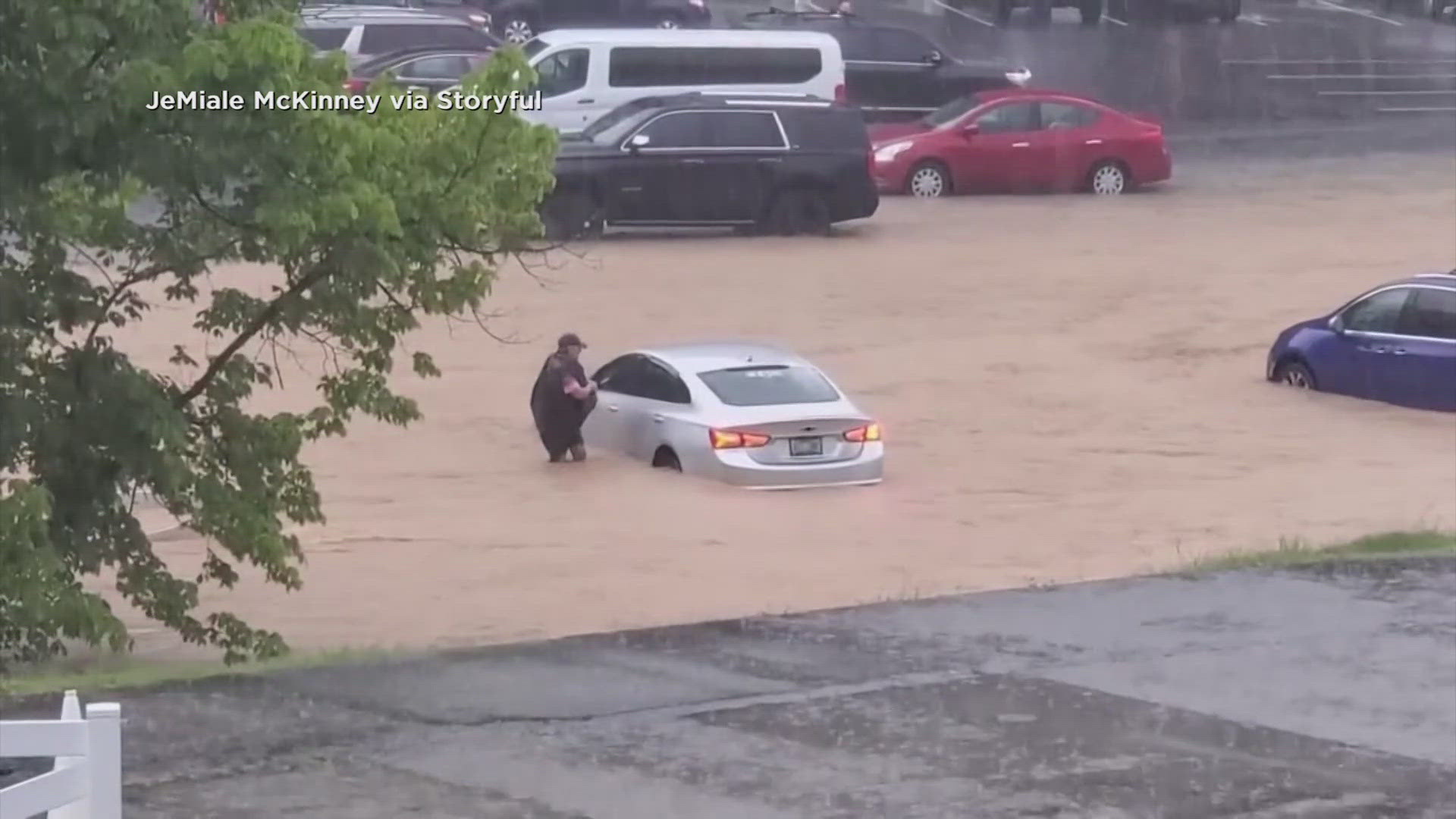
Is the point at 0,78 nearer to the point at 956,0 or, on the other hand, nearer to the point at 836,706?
the point at 836,706

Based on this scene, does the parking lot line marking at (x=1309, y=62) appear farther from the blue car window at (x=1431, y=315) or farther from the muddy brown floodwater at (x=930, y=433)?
the blue car window at (x=1431, y=315)

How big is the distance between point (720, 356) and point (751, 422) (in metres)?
1.07

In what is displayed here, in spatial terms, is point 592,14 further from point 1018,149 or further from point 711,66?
point 1018,149

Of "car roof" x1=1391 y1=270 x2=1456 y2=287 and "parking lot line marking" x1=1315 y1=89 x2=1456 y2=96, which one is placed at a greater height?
"parking lot line marking" x1=1315 y1=89 x2=1456 y2=96

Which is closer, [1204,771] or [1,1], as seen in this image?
[1204,771]

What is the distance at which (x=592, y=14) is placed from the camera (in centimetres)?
4353

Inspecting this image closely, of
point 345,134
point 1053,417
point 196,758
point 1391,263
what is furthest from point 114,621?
point 1391,263

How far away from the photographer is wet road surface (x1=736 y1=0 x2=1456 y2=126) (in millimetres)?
45250

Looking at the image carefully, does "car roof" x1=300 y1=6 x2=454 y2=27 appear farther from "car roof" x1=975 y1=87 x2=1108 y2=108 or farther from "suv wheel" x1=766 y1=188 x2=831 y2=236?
"car roof" x1=975 y1=87 x2=1108 y2=108

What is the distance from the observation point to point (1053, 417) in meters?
24.8

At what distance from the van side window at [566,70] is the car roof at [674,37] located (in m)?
0.16

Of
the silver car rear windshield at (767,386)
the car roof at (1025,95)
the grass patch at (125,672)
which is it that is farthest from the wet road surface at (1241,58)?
the grass patch at (125,672)

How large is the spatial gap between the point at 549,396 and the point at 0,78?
11.3 metres

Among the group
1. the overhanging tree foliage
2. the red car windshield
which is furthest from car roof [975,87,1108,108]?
the overhanging tree foliage
